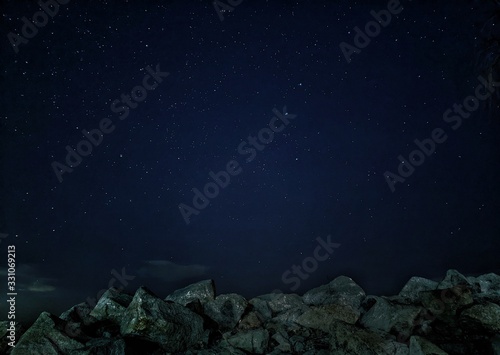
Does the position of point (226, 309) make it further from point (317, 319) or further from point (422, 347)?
point (422, 347)

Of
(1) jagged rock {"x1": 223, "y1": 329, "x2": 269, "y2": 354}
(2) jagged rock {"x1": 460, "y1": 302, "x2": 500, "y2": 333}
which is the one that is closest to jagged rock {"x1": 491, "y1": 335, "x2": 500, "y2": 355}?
(2) jagged rock {"x1": 460, "y1": 302, "x2": 500, "y2": 333}

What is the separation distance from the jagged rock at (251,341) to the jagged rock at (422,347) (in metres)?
1.75

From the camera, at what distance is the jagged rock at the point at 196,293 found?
5207mm

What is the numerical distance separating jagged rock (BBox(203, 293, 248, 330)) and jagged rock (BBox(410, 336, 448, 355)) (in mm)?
2327

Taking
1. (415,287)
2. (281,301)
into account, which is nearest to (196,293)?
(281,301)

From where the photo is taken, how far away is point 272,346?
4.20m

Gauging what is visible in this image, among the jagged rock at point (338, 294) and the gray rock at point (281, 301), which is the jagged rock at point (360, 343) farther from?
the gray rock at point (281, 301)

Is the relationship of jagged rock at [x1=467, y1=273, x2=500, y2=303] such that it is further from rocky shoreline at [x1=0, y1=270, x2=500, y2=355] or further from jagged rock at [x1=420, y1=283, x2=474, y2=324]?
jagged rock at [x1=420, y1=283, x2=474, y2=324]

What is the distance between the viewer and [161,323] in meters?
3.98

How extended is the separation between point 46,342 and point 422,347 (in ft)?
14.6

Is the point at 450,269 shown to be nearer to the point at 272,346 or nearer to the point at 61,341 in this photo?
the point at 272,346

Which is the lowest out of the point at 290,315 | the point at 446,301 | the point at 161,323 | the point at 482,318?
the point at 482,318

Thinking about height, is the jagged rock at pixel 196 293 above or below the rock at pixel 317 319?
above

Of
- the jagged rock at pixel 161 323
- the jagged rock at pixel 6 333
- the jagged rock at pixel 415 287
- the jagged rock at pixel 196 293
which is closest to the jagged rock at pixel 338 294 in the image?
the jagged rock at pixel 415 287
